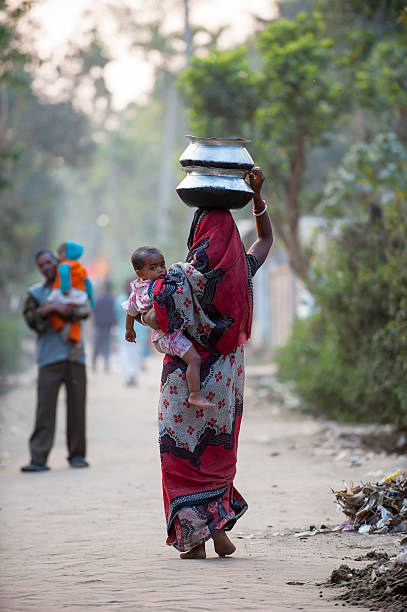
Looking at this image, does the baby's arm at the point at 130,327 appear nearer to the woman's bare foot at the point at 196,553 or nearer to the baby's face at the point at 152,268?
the baby's face at the point at 152,268

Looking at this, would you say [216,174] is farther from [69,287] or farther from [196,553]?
[69,287]

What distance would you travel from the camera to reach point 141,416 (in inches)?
557

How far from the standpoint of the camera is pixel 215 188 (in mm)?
5125

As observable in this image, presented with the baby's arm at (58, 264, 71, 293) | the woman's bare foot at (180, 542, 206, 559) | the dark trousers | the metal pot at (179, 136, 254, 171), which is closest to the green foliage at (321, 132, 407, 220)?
the baby's arm at (58, 264, 71, 293)

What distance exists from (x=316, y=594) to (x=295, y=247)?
11.1 meters

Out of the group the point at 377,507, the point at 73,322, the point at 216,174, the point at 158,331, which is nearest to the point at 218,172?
the point at 216,174

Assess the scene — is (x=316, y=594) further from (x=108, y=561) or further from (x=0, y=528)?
(x=0, y=528)

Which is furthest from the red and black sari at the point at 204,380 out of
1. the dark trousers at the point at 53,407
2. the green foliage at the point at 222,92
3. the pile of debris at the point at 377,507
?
the green foliage at the point at 222,92

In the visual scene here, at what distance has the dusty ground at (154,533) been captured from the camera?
168 inches

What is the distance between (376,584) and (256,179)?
7.45ft

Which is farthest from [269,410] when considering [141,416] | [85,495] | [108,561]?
[108,561]

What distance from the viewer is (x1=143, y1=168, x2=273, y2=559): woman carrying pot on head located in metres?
5.07

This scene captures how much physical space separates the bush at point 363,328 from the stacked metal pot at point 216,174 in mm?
4239

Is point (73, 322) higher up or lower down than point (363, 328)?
higher up
